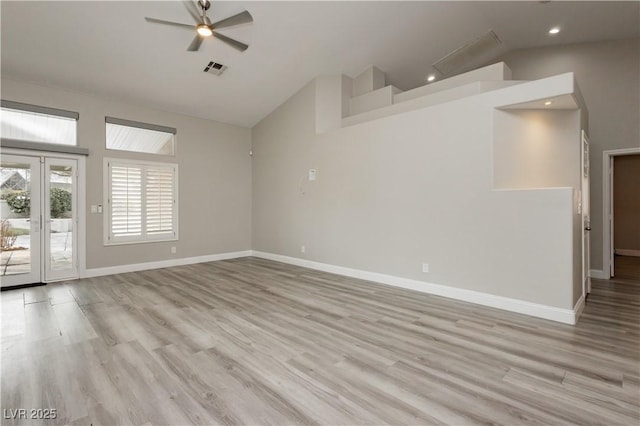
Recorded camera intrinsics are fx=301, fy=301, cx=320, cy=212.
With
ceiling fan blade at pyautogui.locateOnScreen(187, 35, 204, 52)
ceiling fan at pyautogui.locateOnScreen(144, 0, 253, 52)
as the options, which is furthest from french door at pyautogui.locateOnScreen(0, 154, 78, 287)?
ceiling fan at pyautogui.locateOnScreen(144, 0, 253, 52)

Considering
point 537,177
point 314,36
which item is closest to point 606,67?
point 537,177

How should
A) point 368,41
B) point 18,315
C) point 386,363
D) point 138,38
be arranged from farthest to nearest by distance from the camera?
point 368,41 < point 138,38 < point 18,315 < point 386,363

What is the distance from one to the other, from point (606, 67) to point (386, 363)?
6.77 metres

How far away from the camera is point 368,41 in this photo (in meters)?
5.32

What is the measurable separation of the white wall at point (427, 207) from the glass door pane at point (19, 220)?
450 centimetres

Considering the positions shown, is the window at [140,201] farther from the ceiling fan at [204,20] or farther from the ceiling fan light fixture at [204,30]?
the ceiling fan light fixture at [204,30]

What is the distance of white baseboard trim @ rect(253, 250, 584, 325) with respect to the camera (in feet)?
11.1

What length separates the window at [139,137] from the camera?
5.93 meters

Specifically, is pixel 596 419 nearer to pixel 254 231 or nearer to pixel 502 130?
pixel 502 130

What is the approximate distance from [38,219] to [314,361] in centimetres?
554

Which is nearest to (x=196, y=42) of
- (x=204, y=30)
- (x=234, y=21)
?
(x=204, y=30)

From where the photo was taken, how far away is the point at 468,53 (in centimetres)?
589

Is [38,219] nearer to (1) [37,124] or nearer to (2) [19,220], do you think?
(2) [19,220]

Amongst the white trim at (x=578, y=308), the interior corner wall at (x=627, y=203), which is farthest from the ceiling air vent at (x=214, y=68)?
the interior corner wall at (x=627, y=203)
